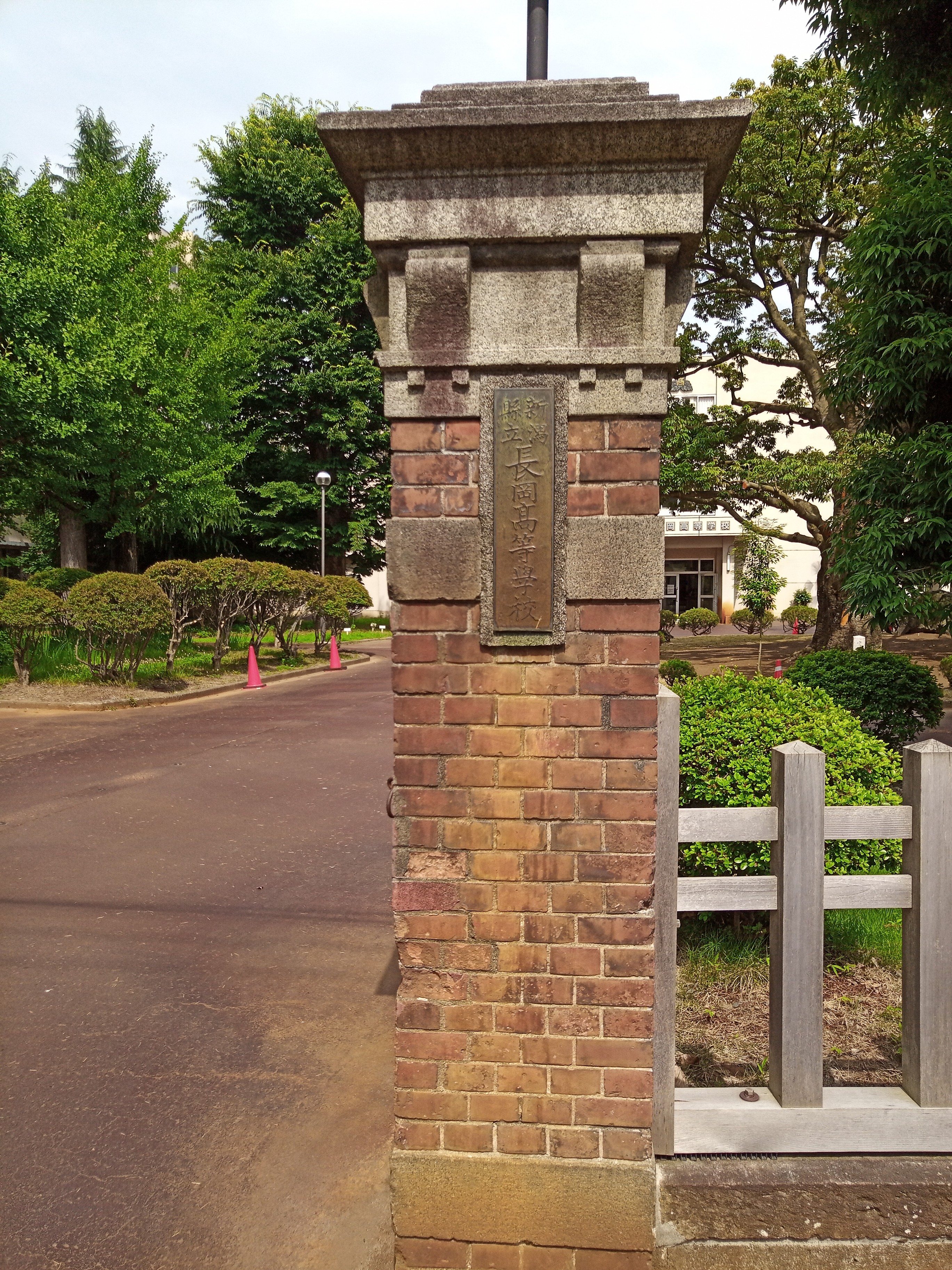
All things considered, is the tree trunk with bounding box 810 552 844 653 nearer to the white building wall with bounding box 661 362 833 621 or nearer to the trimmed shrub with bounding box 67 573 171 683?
the trimmed shrub with bounding box 67 573 171 683

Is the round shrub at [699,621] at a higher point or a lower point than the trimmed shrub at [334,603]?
lower

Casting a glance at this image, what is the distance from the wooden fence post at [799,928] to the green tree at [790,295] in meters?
11.6

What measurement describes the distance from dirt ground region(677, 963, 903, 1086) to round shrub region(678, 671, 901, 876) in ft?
1.72

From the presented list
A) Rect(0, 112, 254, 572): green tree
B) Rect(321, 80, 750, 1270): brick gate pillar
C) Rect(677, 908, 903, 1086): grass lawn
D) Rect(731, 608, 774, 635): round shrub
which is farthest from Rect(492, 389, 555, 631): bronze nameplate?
Rect(731, 608, 774, 635): round shrub

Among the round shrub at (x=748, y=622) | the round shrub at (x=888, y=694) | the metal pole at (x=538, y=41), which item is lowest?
the round shrub at (x=748, y=622)

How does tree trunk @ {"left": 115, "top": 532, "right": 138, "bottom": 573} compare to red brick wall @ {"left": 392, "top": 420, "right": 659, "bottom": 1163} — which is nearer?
red brick wall @ {"left": 392, "top": 420, "right": 659, "bottom": 1163}

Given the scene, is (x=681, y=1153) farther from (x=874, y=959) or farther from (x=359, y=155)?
(x=359, y=155)

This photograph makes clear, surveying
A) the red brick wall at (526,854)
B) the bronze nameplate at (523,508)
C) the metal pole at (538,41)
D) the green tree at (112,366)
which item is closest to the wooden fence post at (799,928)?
the red brick wall at (526,854)

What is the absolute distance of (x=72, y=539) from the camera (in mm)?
20594

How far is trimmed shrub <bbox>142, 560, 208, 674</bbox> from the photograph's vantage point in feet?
48.9

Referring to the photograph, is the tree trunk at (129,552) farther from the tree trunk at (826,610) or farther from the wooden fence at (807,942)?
the wooden fence at (807,942)

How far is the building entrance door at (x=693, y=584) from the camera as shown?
139ft

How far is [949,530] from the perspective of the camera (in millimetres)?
8148

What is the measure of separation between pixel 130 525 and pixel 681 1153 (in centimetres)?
2019
